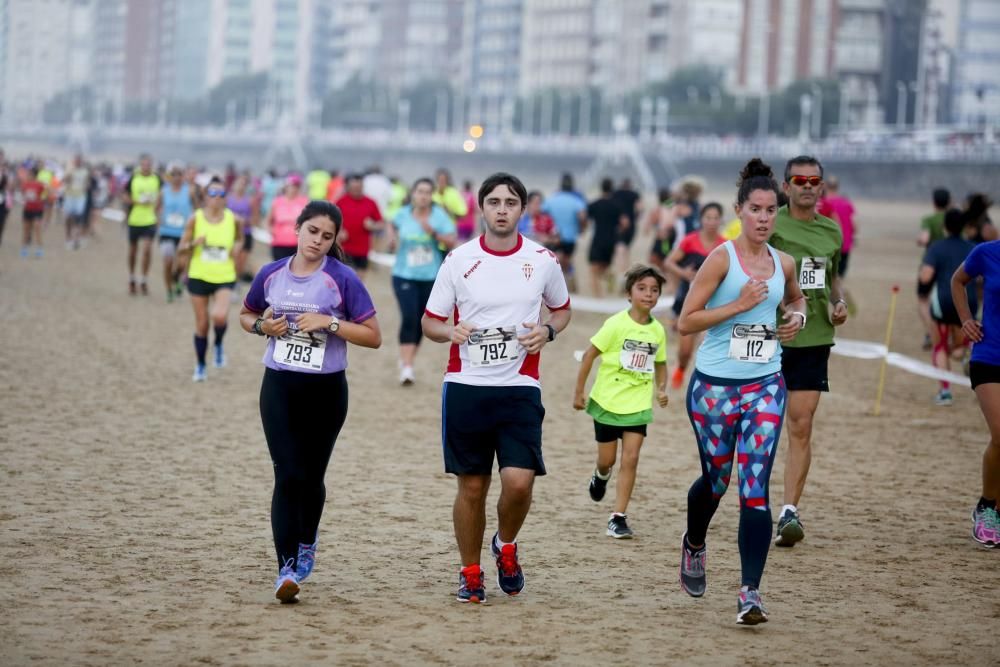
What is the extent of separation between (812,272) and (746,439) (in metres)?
2.03

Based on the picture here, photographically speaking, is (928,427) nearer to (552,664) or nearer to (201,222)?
(201,222)

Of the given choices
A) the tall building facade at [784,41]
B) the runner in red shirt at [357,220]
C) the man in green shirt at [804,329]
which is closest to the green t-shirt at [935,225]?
the runner in red shirt at [357,220]

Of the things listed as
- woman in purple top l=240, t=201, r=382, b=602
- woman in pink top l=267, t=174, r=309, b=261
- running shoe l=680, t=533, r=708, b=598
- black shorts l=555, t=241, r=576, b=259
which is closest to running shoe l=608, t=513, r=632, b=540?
running shoe l=680, t=533, r=708, b=598

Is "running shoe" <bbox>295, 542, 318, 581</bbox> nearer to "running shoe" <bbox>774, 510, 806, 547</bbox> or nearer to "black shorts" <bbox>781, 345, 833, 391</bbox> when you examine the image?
"running shoe" <bbox>774, 510, 806, 547</bbox>

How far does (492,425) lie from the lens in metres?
6.67

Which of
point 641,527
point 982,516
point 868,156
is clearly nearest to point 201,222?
point 641,527

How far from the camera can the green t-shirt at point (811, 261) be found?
834 cm

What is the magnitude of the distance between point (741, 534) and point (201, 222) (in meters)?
8.32

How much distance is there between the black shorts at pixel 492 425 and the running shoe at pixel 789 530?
78.6 inches

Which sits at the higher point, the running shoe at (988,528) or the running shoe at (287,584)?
the running shoe at (988,528)

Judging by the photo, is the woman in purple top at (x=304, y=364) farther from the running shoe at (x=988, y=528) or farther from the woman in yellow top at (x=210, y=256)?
the woman in yellow top at (x=210, y=256)

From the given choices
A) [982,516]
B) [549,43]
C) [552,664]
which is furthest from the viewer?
[549,43]

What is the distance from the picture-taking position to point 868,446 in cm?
1232

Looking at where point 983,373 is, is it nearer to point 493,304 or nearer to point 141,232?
point 493,304
